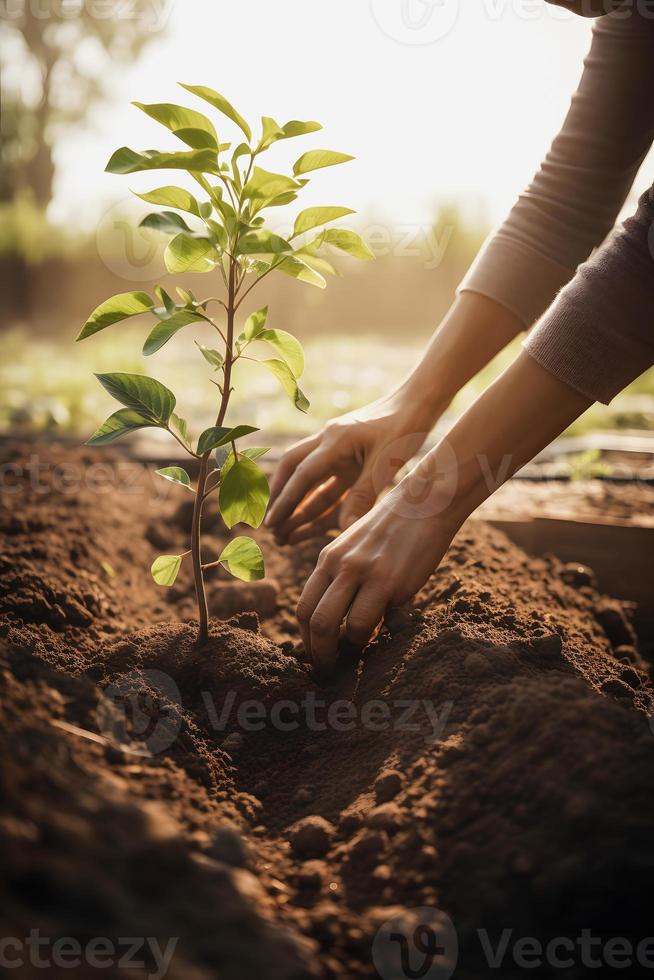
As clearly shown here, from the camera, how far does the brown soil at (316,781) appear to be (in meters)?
0.71

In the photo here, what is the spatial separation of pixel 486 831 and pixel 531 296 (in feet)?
4.14

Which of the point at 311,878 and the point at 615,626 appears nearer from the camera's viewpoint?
the point at 311,878

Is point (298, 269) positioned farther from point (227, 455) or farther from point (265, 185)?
point (227, 455)

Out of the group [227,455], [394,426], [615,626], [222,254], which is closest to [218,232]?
[222,254]

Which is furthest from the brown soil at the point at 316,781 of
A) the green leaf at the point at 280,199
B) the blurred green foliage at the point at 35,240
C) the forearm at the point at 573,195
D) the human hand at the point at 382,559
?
the blurred green foliage at the point at 35,240

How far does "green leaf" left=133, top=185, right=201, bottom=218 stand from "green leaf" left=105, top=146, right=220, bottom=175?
45mm

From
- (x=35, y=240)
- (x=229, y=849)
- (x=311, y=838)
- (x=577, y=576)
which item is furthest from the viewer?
(x=35, y=240)

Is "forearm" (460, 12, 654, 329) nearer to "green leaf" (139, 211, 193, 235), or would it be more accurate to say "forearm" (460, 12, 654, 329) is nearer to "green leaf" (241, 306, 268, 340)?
"green leaf" (241, 306, 268, 340)

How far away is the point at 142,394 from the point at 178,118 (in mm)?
463

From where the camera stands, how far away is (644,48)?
4.79 feet

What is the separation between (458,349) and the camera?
5.71 ft

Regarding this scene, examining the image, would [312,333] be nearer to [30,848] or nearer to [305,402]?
[305,402]

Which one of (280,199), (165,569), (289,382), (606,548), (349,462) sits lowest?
(606,548)

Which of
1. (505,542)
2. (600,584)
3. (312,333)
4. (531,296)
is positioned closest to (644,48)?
(531,296)
